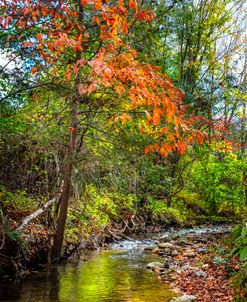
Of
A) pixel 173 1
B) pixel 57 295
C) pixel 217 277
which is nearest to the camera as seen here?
pixel 57 295

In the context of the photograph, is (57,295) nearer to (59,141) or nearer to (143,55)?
(59,141)

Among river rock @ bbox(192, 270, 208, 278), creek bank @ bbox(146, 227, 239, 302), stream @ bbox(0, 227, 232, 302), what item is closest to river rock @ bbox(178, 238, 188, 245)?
creek bank @ bbox(146, 227, 239, 302)

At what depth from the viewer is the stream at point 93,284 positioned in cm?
631

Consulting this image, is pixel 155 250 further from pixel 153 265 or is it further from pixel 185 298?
pixel 185 298

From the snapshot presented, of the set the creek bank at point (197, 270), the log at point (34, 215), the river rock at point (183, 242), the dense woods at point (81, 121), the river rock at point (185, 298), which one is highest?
the dense woods at point (81, 121)

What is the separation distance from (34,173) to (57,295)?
4127 mm

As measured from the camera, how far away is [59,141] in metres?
8.17

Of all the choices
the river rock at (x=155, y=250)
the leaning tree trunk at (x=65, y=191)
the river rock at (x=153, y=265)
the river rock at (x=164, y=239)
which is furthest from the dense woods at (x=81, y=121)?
the river rock at (x=153, y=265)

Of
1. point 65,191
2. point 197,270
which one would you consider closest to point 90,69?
point 65,191

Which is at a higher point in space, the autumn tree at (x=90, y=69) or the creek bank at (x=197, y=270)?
the autumn tree at (x=90, y=69)

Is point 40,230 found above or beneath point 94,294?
above

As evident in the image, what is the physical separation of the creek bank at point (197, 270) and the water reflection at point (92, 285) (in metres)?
Answer: 0.34

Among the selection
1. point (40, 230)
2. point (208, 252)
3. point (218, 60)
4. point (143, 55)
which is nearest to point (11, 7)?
point (143, 55)

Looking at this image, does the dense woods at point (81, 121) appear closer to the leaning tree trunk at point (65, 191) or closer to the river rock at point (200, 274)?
the leaning tree trunk at point (65, 191)
